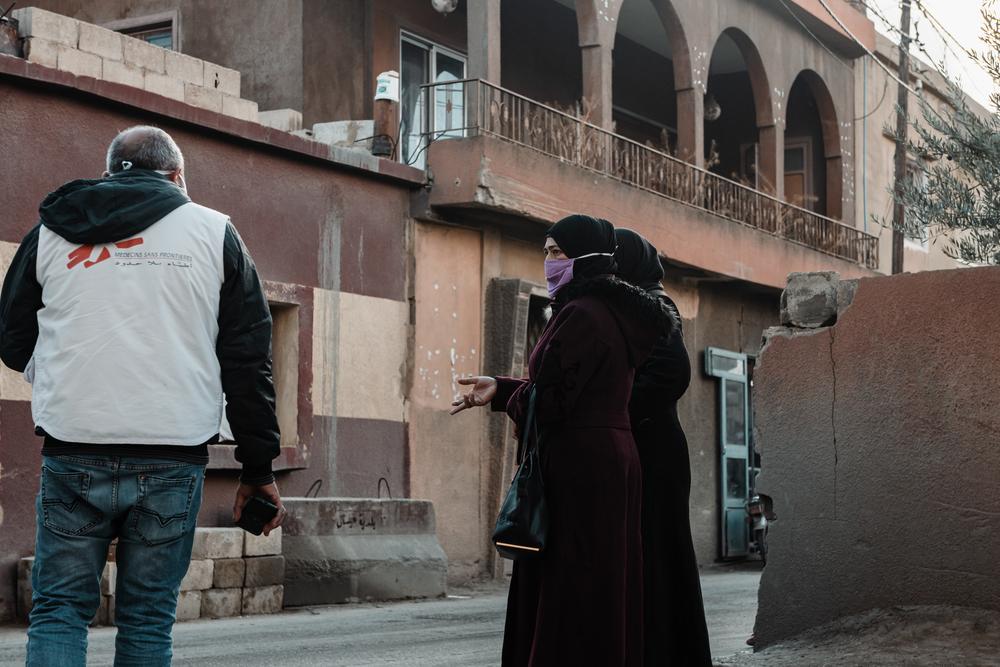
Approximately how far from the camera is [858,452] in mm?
7020

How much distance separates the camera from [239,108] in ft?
44.3

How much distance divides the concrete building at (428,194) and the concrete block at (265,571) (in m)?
1.39

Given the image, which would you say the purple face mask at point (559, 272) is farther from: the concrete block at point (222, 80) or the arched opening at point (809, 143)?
the arched opening at point (809, 143)

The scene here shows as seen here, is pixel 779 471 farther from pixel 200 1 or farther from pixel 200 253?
pixel 200 1

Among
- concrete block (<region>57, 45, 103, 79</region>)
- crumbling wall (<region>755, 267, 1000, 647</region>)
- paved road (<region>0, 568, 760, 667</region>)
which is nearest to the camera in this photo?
crumbling wall (<region>755, 267, 1000, 647</region>)

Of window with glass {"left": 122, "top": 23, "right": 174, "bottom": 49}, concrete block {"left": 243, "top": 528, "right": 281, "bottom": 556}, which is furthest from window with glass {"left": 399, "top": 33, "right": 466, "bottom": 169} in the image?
concrete block {"left": 243, "top": 528, "right": 281, "bottom": 556}

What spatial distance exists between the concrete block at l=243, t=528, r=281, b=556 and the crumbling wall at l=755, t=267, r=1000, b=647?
15.6 feet

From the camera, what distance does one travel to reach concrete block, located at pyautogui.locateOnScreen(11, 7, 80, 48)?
37.8 feet

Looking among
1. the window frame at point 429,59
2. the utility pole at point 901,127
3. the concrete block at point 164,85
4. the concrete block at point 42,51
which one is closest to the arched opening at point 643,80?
the utility pole at point 901,127

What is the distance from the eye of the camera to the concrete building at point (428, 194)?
12547 mm

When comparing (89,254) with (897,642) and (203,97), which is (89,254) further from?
(203,97)

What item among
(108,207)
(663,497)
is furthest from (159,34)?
(108,207)

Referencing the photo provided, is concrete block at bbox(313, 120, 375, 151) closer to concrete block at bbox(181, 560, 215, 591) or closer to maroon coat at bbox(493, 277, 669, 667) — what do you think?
concrete block at bbox(181, 560, 215, 591)

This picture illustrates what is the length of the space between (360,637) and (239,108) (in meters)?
5.91
